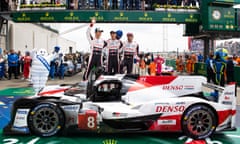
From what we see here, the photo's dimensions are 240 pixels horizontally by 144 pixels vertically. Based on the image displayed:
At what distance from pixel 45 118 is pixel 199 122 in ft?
7.59

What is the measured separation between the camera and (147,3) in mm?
17516

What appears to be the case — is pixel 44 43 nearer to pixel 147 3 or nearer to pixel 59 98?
pixel 147 3

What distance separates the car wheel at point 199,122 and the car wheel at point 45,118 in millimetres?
1852

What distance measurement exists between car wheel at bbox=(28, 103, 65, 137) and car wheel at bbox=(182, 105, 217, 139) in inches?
72.9

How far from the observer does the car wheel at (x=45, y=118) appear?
15.9 ft

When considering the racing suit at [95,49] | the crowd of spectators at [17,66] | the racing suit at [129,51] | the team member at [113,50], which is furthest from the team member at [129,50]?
the crowd of spectators at [17,66]

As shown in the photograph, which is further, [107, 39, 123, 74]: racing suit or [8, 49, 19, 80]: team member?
[8, 49, 19, 80]: team member

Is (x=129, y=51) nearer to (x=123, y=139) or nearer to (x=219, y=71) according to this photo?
(x=219, y=71)

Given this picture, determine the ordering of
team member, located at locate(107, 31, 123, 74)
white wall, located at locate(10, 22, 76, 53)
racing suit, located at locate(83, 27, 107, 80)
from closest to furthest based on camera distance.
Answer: racing suit, located at locate(83, 27, 107, 80) → team member, located at locate(107, 31, 123, 74) → white wall, located at locate(10, 22, 76, 53)

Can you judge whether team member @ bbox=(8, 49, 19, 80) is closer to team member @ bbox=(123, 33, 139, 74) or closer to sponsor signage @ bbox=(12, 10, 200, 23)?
sponsor signage @ bbox=(12, 10, 200, 23)

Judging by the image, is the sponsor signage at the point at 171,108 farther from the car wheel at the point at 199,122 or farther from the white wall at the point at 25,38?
the white wall at the point at 25,38

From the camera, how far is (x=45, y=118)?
4879 mm

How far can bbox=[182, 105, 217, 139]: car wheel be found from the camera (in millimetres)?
4879

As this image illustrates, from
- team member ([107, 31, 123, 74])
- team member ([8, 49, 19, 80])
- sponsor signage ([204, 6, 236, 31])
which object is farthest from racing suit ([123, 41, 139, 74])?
sponsor signage ([204, 6, 236, 31])
